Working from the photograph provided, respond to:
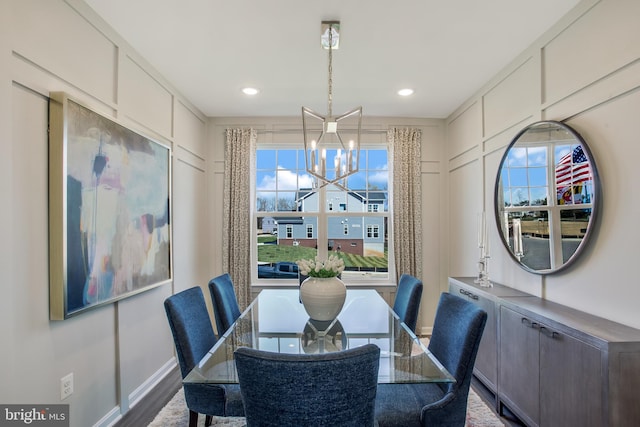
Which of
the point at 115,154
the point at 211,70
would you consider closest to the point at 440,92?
the point at 211,70

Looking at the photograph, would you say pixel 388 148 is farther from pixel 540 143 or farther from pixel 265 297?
pixel 265 297

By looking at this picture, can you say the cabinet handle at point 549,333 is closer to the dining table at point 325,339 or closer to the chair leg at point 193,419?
the dining table at point 325,339

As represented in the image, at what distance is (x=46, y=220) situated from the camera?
1664mm

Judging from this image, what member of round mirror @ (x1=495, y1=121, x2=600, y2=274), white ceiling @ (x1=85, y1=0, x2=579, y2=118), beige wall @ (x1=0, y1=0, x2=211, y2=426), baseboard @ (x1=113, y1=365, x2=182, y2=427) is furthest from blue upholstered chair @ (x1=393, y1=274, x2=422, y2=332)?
beige wall @ (x1=0, y1=0, x2=211, y2=426)

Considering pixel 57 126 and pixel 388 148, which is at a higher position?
pixel 388 148

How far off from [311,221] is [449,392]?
2835 mm

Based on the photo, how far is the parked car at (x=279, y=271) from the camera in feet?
13.5

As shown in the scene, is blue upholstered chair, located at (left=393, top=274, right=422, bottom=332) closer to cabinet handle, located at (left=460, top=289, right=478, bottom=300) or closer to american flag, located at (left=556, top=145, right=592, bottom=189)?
cabinet handle, located at (left=460, top=289, right=478, bottom=300)

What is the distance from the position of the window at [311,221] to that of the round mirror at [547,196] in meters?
1.66

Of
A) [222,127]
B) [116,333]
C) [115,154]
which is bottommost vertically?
[116,333]

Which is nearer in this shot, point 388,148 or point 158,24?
point 158,24

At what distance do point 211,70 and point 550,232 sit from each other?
2.95 m

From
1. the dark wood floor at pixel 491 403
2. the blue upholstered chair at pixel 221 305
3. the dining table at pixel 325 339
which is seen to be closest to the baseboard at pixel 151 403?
the blue upholstered chair at pixel 221 305

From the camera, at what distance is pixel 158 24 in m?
2.13
